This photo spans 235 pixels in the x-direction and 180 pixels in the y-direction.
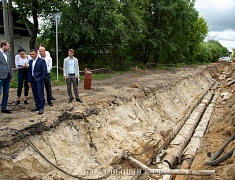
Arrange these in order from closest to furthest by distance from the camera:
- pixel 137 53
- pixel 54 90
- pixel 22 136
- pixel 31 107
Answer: pixel 22 136
pixel 31 107
pixel 54 90
pixel 137 53

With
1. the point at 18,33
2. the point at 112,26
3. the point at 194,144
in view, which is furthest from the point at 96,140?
the point at 18,33

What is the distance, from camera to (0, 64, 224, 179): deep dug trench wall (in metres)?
4.68

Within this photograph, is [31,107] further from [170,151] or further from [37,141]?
[170,151]

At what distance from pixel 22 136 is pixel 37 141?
0.38 metres

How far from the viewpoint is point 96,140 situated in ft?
20.9

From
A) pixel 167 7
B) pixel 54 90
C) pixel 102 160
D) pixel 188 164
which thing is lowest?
pixel 188 164

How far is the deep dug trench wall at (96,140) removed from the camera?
4.68 m

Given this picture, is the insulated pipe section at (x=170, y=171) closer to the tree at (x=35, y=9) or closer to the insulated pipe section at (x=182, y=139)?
the insulated pipe section at (x=182, y=139)

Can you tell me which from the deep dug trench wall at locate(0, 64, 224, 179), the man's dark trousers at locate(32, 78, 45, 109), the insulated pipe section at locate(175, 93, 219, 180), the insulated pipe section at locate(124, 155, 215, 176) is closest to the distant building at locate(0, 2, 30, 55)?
the deep dug trench wall at locate(0, 64, 224, 179)

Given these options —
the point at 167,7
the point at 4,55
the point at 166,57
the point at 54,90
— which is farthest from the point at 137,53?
the point at 4,55

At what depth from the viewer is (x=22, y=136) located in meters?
4.86

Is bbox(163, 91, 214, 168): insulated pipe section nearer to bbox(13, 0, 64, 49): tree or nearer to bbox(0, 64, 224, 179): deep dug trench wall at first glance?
bbox(0, 64, 224, 179): deep dug trench wall

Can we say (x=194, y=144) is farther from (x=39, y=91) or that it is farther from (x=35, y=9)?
(x=35, y=9)

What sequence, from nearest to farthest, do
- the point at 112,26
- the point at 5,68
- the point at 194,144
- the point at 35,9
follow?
the point at 5,68, the point at 194,144, the point at 35,9, the point at 112,26
